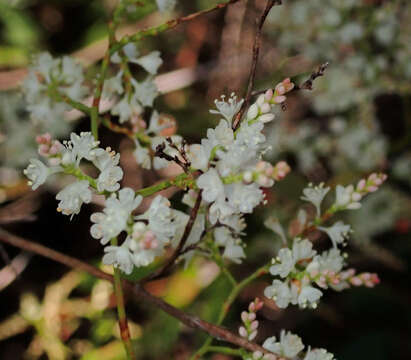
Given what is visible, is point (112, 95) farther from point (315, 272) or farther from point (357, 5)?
point (357, 5)

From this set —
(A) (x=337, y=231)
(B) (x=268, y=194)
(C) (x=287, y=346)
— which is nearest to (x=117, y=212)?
(C) (x=287, y=346)

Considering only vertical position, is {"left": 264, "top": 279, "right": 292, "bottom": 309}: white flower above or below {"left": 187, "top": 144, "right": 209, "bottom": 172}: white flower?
below

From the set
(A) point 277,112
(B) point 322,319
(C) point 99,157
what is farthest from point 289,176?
(C) point 99,157

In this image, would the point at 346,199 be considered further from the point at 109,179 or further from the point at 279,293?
the point at 109,179

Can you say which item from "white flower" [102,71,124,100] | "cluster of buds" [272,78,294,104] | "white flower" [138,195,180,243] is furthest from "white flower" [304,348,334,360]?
"white flower" [102,71,124,100]

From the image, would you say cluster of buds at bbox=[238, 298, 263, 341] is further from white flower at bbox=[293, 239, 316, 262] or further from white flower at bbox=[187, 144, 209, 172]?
white flower at bbox=[187, 144, 209, 172]
